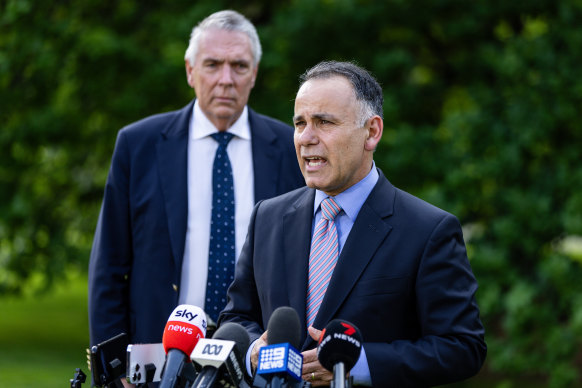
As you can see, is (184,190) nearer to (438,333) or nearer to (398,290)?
(398,290)

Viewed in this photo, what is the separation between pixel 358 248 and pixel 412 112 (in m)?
9.07

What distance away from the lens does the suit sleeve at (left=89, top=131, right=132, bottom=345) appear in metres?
4.68

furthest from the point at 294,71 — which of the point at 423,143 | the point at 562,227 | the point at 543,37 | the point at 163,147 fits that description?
the point at 163,147

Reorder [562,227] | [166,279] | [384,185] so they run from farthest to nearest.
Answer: [562,227]
[166,279]
[384,185]

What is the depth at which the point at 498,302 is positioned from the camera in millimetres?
10320

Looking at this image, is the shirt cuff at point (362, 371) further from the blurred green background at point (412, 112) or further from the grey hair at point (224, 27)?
the blurred green background at point (412, 112)

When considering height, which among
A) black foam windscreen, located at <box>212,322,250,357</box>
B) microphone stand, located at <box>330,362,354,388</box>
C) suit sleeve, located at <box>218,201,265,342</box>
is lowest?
microphone stand, located at <box>330,362,354,388</box>

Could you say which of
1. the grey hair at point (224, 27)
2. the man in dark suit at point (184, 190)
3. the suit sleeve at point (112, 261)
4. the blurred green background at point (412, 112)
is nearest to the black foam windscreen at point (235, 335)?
the man in dark suit at point (184, 190)

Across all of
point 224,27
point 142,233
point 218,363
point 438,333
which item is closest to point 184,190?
point 142,233

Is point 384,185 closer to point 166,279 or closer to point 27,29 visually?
point 166,279

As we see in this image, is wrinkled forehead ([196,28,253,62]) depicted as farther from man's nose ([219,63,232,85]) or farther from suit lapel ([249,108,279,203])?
suit lapel ([249,108,279,203])

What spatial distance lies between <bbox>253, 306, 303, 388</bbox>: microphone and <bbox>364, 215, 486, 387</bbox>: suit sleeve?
424 millimetres

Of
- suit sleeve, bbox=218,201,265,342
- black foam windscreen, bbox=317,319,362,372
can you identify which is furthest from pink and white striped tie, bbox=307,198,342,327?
black foam windscreen, bbox=317,319,362,372

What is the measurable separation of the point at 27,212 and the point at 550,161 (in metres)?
7.33
